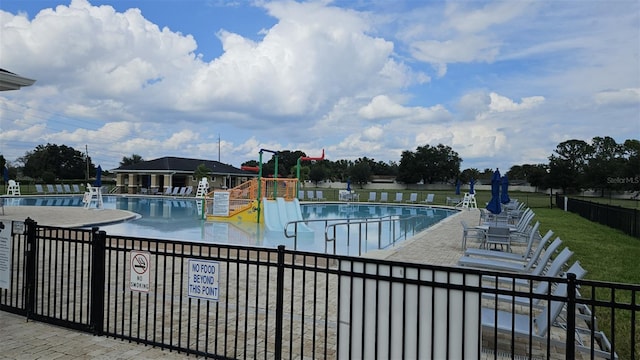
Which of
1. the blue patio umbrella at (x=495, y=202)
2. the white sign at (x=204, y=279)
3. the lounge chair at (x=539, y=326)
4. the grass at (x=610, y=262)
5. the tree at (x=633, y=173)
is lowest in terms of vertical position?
the grass at (x=610, y=262)

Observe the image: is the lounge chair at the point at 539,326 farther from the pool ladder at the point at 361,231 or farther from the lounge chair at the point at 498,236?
the lounge chair at the point at 498,236

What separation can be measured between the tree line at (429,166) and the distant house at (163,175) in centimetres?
907

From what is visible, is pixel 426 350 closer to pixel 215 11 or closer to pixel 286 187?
pixel 215 11

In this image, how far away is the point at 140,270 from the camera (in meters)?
4.33

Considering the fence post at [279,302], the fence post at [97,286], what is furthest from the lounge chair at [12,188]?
the fence post at [279,302]

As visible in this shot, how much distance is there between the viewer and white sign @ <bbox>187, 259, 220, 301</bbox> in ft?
12.9

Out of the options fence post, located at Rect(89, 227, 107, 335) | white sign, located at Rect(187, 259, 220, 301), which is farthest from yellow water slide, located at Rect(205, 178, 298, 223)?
white sign, located at Rect(187, 259, 220, 301)

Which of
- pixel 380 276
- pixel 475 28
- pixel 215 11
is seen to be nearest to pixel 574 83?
pixel 475 28

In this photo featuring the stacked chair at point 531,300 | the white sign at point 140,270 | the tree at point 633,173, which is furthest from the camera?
the tree at point 633,173

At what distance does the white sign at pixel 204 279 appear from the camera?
3.93 meters

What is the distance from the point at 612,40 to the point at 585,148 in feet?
204

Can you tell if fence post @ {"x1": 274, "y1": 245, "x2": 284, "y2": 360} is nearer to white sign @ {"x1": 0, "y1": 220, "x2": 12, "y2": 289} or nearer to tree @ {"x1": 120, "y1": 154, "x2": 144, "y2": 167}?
white sign @ {"x1": 0, "y1": 220, "x2": 12, "y2": 289}

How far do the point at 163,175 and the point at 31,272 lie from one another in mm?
43497

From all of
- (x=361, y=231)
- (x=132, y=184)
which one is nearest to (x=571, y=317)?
Answer: (x=361, y=231)
